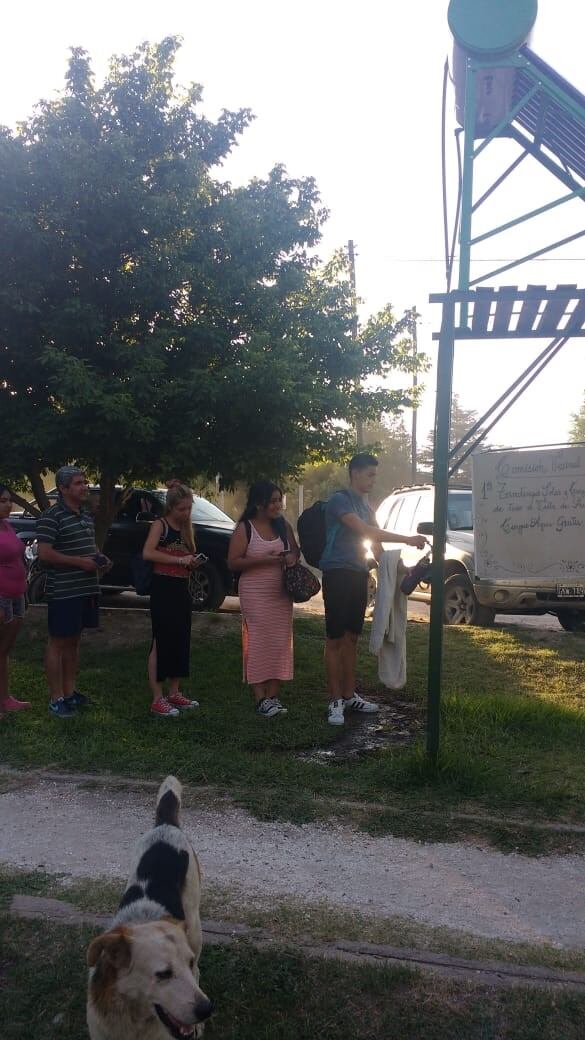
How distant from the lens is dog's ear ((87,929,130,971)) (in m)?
2.38

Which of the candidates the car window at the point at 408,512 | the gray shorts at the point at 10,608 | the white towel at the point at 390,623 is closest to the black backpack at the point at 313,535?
the white towel at the point at 390,623

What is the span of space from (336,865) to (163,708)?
274 centimetres

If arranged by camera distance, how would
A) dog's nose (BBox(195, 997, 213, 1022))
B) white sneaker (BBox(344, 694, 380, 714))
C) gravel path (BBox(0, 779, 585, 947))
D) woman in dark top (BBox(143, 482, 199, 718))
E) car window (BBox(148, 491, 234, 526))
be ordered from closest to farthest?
dog's nose (BBox(195, 997, 213, 1022)), gravel path (BBox(0, 779, 585, 947)), woman in dark top (BBox(143, 482, 199, 718)), white sneaker (BBox(344, 694, 380, 714)), car window (BBox(148, 491, 234, 526))

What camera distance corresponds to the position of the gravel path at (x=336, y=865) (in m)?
3.64

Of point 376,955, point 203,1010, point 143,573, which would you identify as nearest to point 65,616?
point 143,573

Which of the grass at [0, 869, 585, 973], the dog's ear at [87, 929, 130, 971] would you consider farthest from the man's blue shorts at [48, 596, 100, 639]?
the dog's ear at [87, 929, 130, 971]

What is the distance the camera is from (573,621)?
36.2 ft

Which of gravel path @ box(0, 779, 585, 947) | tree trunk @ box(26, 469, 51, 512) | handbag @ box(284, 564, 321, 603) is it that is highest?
tree trunk @ box(26, 469, 51, 512)

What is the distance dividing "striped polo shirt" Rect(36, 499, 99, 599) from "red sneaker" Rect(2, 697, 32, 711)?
3.10 ft

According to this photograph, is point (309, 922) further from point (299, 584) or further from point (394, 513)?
point (394, 513)

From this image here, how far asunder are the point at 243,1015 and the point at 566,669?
608cm

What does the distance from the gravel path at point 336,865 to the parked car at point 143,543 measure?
744 centimetres

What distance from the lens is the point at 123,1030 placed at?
7.95ft

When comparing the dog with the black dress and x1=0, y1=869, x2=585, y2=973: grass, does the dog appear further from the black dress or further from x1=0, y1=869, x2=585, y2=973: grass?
the black dress
